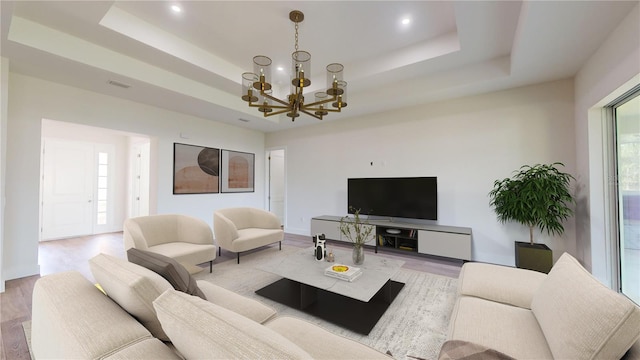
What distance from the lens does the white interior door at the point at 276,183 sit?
272 inches

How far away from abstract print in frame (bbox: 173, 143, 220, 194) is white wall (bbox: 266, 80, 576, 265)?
8.05 feet

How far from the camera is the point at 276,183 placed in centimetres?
717

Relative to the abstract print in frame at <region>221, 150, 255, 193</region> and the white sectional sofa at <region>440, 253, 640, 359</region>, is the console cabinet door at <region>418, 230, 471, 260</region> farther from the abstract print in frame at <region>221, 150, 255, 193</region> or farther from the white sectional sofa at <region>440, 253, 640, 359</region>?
the abstract print in frame at <region>221, 150, 255, 193</region>

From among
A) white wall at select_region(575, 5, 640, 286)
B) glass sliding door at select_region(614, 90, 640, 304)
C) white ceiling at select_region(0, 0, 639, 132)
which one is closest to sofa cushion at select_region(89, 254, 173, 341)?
white ceiling at select_region(0, 0, 639, 132)

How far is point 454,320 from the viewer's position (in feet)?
4.97

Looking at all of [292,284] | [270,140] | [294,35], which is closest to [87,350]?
[292,284]

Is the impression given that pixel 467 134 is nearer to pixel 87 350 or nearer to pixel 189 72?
→ pixel 189 72

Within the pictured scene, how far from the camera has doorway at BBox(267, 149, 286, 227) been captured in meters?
6.82

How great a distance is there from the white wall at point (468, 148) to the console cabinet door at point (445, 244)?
464 mm

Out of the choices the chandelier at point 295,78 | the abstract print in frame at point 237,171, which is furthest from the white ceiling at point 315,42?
the abstract print in frame at point 237,171

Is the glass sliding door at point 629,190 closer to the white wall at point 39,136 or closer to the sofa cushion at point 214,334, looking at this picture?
the sofa cushion at point 214,334

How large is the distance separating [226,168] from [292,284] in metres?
3.78

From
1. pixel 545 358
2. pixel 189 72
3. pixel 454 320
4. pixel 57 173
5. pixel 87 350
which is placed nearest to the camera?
pixel 87 350

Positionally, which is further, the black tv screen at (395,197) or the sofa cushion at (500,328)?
the black tv screen at (395,197)
